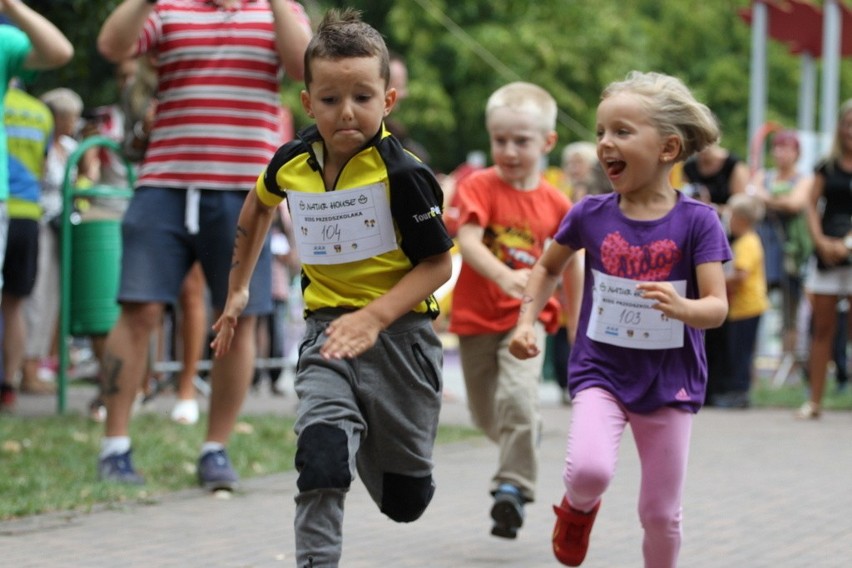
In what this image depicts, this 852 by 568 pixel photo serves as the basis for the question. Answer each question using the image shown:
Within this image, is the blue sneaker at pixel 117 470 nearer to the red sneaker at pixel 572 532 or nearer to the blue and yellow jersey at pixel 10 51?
the blue and yellow jersey at pixel 10 51

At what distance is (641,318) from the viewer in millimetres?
4840

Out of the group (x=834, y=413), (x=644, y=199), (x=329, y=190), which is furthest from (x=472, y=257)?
(x=834, y=413)

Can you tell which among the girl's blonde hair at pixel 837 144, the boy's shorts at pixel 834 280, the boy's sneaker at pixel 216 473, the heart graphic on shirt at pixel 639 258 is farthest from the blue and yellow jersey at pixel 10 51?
the boy's shorts at pixel 834 280

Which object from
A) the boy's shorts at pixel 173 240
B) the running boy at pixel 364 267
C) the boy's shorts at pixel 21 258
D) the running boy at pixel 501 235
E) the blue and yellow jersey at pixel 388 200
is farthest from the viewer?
the boy's shorts at pixel 21 258

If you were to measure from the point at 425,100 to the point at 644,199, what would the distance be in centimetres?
2551

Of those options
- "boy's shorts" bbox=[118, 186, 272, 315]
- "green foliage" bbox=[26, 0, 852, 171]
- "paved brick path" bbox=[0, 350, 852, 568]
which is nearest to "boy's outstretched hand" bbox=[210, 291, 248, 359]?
"paved brick path" bbox=[0, 350, 852, 568]

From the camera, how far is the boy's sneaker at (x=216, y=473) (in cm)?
691

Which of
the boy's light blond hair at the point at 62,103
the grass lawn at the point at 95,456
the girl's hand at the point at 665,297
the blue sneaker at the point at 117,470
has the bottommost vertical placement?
the grass lawn at the point at 95,456

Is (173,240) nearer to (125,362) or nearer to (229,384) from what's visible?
Answer: (125,362)

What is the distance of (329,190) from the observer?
178 inches

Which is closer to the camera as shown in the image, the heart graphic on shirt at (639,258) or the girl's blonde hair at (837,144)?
the heart graphic on shirt at (639,258)

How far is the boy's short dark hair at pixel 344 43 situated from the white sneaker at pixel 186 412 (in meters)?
5.25

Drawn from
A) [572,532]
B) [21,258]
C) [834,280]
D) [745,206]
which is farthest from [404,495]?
[745,206]

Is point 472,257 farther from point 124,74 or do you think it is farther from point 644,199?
point 124,74
